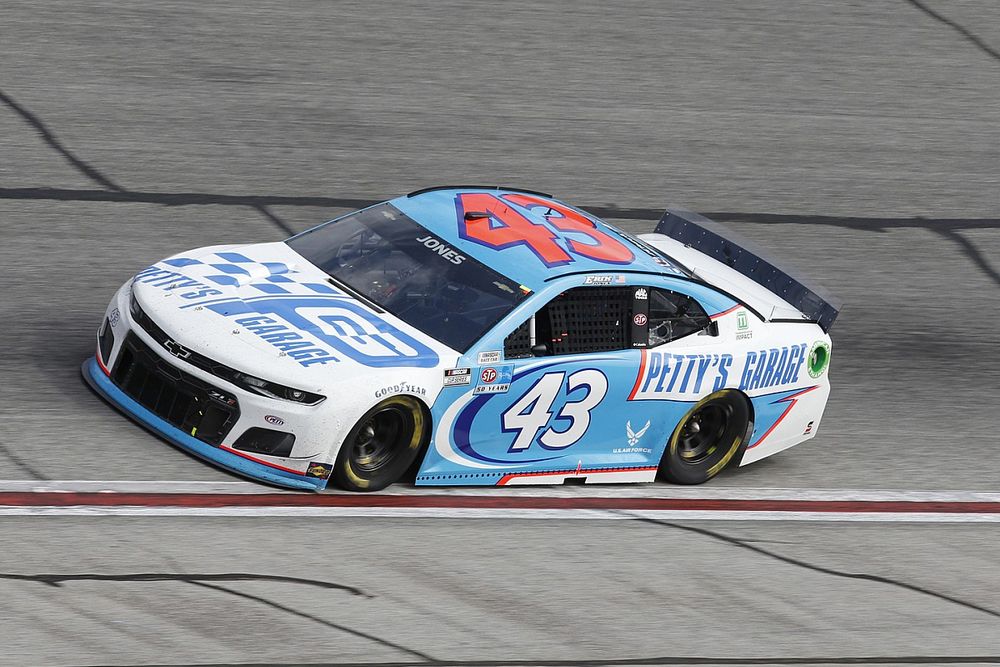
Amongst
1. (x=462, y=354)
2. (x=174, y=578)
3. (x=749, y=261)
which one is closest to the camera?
(x=174, y=578)

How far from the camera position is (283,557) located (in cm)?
654

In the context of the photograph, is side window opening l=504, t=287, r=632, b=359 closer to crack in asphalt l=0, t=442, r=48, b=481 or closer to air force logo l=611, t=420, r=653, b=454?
air force logo l=611, t=420, r=653, b=454

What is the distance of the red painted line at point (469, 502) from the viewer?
22.5 feet

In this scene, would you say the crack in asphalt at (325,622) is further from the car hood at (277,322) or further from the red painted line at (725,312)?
the red painted line at (725,312)

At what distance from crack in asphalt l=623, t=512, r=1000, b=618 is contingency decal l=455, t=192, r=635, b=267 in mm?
1538

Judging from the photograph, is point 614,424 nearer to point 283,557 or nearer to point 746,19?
point 283,557

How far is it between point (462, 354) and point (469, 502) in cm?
80

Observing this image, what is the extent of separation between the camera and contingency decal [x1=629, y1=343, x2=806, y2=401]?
7.95 m

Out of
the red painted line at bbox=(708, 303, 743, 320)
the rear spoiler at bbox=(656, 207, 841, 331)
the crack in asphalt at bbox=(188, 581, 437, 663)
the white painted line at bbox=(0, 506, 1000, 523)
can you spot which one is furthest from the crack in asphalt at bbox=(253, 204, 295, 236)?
the crack in asphalt at bbox=(188, 581, 437, 663)

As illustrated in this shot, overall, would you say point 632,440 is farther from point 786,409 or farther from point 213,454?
point 213,454

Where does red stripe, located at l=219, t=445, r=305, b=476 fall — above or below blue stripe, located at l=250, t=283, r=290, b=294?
below

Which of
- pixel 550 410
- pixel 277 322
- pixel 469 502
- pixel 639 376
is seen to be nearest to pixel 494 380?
pixel 550 410

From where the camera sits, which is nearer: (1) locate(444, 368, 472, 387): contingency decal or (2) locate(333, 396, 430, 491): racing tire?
(2) locate(333, 396, 430, 491): racing tire

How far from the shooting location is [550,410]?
25.0ft
